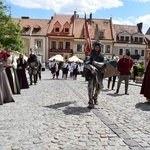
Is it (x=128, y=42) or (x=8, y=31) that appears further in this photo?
(x=128, y=42)

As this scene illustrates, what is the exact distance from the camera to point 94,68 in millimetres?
6820

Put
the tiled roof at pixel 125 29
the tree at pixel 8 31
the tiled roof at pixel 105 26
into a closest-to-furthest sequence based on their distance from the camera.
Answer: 1. the tree at pixel 8 31
2. the tiled roof at pixel 105 26
3. the tiled roof at pixel 125 29

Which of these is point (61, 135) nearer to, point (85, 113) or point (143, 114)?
point (85, 113)

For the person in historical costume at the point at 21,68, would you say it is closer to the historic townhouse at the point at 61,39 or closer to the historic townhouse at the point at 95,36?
the historic townhouse at the point at 61,39

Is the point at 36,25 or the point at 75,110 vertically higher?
the point at 36,25

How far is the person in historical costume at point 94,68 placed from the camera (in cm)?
698

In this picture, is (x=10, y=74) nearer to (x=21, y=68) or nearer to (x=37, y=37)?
(x=21, y=68)

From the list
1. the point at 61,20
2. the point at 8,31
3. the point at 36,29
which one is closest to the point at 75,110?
the point at 8,31

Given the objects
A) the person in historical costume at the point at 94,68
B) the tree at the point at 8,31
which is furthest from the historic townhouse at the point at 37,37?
the person in historical costume at the point at 94,68

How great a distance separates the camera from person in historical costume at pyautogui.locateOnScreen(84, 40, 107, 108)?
6980mm

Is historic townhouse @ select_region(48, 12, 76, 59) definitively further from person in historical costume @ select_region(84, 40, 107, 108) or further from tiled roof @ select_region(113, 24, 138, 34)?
person in historical costume @ select_region(84, 40, 107, 108)

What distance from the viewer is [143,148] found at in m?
3.97

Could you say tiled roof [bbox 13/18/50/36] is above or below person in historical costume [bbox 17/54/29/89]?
above

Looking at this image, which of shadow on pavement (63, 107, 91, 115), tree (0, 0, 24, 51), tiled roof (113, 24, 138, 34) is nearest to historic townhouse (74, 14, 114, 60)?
tiled roof (113, 24, 138, 34)
